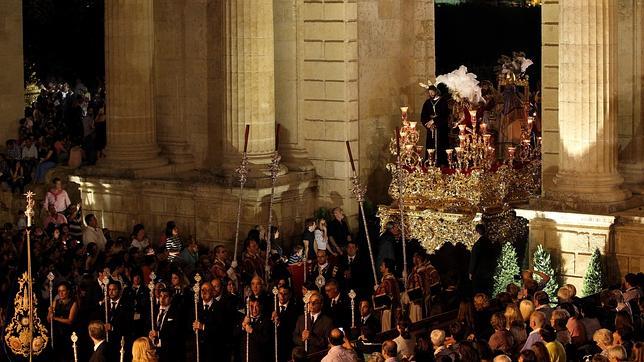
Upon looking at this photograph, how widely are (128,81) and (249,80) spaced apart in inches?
104

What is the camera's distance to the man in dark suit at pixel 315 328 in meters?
26.8

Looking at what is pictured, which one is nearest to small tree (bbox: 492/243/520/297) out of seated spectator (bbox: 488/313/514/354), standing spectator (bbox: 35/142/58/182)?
seated spectator (bbox: 488/313/514/354)

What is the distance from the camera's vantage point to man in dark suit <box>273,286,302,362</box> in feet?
90.9

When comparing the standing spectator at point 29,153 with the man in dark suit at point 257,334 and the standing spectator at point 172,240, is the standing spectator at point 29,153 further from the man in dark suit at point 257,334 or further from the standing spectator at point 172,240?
the man in dark suit at point 257,334

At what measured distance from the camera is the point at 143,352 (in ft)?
80.7

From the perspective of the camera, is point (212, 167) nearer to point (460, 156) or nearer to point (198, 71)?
point (198, 71)

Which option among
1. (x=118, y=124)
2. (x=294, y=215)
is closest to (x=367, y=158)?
(x=294, y=215)

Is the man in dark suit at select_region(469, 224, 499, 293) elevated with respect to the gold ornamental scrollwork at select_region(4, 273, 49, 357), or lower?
elevated

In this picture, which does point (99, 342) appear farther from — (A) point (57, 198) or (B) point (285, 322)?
(A) point (57, 198)

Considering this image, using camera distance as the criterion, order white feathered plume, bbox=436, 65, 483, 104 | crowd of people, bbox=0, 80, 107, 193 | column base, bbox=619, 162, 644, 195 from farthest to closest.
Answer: crowd of people, bbox=0, 80, 107, 193, white feathered plume, bbox=436, 65, 483, 104, column base, bbox=619, 162, 644, 195

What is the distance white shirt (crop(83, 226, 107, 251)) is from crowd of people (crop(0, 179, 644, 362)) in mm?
37

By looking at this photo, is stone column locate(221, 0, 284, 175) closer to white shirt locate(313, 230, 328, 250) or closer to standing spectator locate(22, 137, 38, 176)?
white shirt locate(313, 230, 328, 250)

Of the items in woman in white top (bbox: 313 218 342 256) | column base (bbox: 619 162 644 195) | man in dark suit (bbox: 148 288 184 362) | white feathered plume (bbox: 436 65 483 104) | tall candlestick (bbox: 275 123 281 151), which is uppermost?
white feathered plume (bbox: 436 65 483 104)

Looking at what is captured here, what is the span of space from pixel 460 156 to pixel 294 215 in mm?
3208
